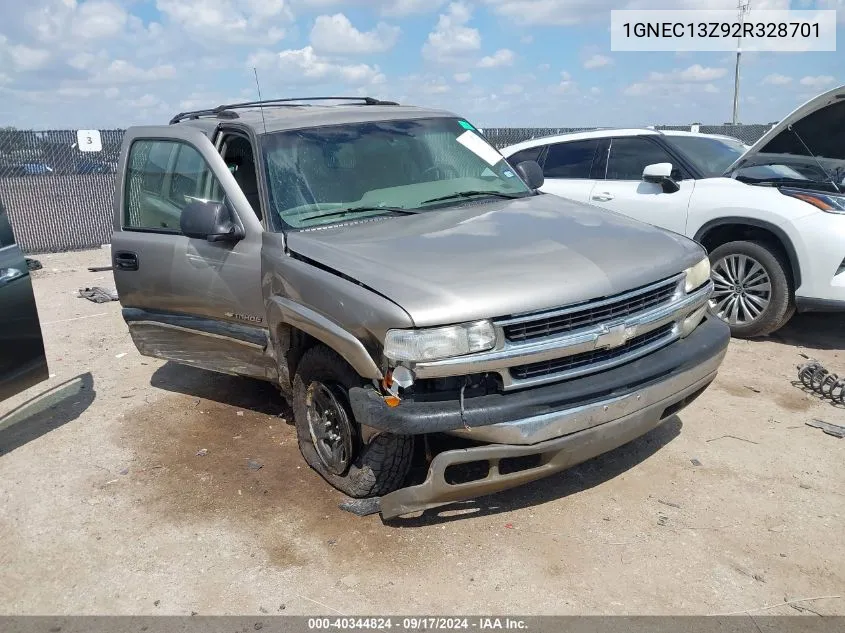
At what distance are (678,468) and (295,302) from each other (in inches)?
91.2

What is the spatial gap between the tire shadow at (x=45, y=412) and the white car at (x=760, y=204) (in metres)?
5.05

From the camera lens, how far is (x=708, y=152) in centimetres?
705

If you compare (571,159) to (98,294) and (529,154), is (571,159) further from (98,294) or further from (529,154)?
(98,294)

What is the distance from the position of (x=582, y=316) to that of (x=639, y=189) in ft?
13.6

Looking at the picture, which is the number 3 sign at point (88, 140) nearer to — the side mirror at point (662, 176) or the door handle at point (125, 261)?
the door handle at point (125, 261)

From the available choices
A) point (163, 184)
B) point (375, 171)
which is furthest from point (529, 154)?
point (163, 184)

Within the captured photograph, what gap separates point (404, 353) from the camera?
2852 millimetres

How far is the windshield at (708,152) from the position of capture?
6773 mm

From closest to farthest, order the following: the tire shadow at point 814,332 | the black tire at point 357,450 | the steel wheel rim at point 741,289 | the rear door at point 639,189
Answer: the black tire at point 357,450, the steel wheel rim at point 741,289, the tire shadow at point 814,332, the rear door at point 639,189

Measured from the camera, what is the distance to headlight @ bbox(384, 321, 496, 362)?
284cm

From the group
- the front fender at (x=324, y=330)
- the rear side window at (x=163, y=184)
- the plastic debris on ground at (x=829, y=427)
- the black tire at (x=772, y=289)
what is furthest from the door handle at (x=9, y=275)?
the black tire at (x=772, y=289)

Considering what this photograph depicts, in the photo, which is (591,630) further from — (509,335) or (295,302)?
(295,302)

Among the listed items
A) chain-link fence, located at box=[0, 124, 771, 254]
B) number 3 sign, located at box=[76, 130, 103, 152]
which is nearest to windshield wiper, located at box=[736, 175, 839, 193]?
chain-link fence, located at box=[0, 124, 771, 254]

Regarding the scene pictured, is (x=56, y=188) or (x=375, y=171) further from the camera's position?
(x=56, y=188)
